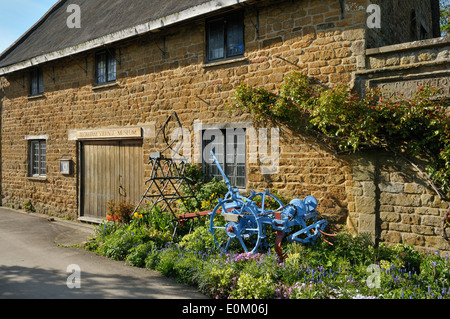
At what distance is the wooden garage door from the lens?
32.0 feet

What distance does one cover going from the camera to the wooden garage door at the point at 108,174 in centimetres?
975

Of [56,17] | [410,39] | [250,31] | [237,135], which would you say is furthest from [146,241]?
[56,17]

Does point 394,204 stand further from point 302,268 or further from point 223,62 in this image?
point 223,62

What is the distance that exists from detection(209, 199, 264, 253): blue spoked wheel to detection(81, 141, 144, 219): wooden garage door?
3746 millimetres

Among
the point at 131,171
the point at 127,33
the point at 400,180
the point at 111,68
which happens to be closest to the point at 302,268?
the point at 400,180

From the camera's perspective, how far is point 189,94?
866cm

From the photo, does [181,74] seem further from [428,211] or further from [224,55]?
[428,211]

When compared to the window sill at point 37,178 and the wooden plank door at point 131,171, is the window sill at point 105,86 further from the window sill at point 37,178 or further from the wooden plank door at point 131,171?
the window sill at point 37,178

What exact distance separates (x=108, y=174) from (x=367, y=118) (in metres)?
7.53

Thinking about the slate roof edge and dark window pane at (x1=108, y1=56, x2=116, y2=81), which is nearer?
the slate roof edge

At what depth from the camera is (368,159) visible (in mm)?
6340

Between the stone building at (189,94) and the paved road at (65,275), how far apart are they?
2633 millimetres

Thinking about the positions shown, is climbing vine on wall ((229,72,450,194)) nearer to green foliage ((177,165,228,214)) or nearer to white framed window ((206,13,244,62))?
white framed window ((206,13,244,62))

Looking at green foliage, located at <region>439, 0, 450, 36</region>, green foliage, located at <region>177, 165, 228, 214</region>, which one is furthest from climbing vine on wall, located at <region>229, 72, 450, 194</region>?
green foliage, located at <region>439, 0, 450, 36</region>
